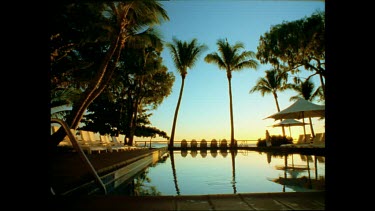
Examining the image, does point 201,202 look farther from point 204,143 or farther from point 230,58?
point 204,143

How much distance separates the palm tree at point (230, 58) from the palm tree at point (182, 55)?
1.95 m

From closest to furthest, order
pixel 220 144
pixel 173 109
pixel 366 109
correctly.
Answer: pixel 366 109 < pixel 173 109 < pixel 220 144

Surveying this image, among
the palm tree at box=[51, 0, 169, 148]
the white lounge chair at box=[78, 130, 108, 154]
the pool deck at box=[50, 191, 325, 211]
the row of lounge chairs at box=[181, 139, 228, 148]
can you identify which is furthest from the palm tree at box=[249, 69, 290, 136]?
Answer: the pool deck at box=[50, 191, 325, 211]

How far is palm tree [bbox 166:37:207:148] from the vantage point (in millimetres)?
24047

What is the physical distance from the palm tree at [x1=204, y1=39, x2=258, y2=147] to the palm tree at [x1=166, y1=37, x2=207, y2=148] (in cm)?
195

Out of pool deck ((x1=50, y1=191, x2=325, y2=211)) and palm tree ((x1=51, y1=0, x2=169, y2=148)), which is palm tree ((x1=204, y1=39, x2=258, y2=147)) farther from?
pool deck ((x1=50, y1=191, x2=325, y2=211))

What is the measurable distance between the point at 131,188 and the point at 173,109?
18794 mm

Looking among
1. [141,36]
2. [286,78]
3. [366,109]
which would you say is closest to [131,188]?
[366,109]

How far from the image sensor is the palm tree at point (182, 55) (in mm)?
24047

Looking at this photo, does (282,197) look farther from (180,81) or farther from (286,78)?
(180,81)

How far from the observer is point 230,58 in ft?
82.8

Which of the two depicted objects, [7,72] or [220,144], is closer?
[7,72]

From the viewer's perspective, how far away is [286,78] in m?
21.8

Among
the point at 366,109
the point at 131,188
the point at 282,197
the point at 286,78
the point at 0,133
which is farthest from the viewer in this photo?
the point at 286,78
